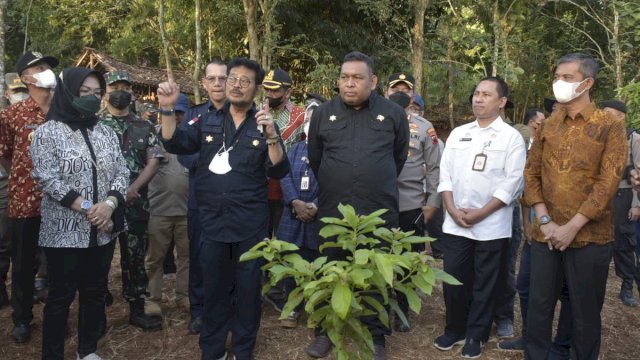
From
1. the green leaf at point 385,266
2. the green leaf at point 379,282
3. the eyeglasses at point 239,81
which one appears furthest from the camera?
the eyeglasses at point 239,81

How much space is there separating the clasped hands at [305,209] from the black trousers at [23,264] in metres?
2.11

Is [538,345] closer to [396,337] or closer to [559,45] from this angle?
[396,337]

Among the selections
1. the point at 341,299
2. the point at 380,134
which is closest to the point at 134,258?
the point at 380,134

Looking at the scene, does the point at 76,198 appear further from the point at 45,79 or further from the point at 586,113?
the point at 586,113

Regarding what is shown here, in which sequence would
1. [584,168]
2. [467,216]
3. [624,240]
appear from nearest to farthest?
[584,168] → [467,216] → [624,240]

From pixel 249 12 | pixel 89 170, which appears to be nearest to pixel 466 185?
pixel 89 170

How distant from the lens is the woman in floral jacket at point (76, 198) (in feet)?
12.2

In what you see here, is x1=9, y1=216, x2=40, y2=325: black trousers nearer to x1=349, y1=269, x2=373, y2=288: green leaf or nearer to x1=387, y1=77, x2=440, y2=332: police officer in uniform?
x1=387, y1=77, x2=440, y2=332: police officer in uniform

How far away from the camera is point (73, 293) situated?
3.91 metres

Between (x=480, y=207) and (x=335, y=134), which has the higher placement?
(x=335, y=134)

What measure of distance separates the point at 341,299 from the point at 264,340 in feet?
8.83

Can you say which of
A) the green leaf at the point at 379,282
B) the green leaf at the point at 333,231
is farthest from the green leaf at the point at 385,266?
the green leaf at the point at 333,231

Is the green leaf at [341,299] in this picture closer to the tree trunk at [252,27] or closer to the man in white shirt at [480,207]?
the man in white shirt at [480,207]

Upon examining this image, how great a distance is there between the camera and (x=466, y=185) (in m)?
4.38
